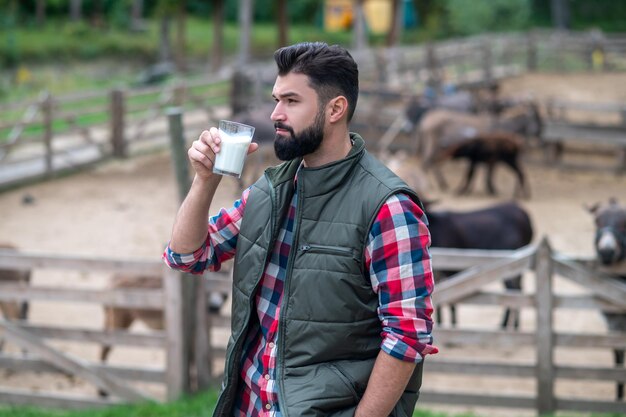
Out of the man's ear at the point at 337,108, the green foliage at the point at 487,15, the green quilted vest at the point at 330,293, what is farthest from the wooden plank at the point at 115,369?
the green foliage at the point at 487,15

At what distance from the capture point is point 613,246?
6.94m

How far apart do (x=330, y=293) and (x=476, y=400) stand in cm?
413

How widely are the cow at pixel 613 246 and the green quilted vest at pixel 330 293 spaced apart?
172 inches

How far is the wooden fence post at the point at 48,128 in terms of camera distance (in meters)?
15.9

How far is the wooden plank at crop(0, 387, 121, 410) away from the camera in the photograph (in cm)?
648

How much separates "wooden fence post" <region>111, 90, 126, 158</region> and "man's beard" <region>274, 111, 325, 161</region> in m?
15.5

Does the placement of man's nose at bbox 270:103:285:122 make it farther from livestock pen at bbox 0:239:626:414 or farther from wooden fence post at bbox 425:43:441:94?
wooden fence post at bbox 425:43:441:94

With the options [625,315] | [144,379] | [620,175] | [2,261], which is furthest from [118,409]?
[620,175]

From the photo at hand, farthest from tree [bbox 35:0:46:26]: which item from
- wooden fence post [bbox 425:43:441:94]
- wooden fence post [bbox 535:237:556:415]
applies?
wooden fence post [bbox 535:237:556:415]

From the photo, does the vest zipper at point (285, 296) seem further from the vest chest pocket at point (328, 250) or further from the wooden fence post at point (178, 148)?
the wooden fence post at point (178, 148)

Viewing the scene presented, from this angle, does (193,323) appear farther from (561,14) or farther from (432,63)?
(561,14)

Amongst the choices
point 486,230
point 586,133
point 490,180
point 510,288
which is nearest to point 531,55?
point 586,133

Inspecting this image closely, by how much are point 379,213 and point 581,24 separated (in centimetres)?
5634

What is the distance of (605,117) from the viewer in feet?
77.7
